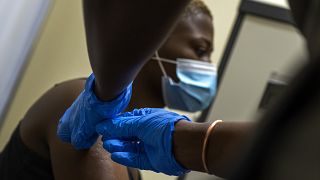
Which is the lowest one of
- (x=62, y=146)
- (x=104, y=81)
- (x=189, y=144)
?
(x=62, y=146)

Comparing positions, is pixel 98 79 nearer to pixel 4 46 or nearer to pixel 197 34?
pixel 4 46

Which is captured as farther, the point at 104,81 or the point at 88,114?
the point at 88,114

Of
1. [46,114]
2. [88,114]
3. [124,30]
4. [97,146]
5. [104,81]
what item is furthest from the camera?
[46,114]

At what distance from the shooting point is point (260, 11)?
2.37m

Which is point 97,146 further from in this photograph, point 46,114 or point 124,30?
point 124,30

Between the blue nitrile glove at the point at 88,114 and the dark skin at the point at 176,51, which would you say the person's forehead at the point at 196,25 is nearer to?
→ the dark skin at the point at 176,51

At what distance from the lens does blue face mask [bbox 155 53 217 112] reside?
5.88ft

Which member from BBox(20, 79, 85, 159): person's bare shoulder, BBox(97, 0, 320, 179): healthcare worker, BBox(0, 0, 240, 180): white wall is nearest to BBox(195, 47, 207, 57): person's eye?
BBox(0, 0, 240, 180): white wall

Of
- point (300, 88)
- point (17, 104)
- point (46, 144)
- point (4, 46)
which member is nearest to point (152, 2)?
point (300, 88)

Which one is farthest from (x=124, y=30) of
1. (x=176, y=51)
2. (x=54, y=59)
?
(x=54, y=59)

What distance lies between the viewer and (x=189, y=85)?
5.94ft

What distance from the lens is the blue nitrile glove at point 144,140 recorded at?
830 millimetres

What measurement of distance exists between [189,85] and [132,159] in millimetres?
952

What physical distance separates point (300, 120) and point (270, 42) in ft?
7.21
